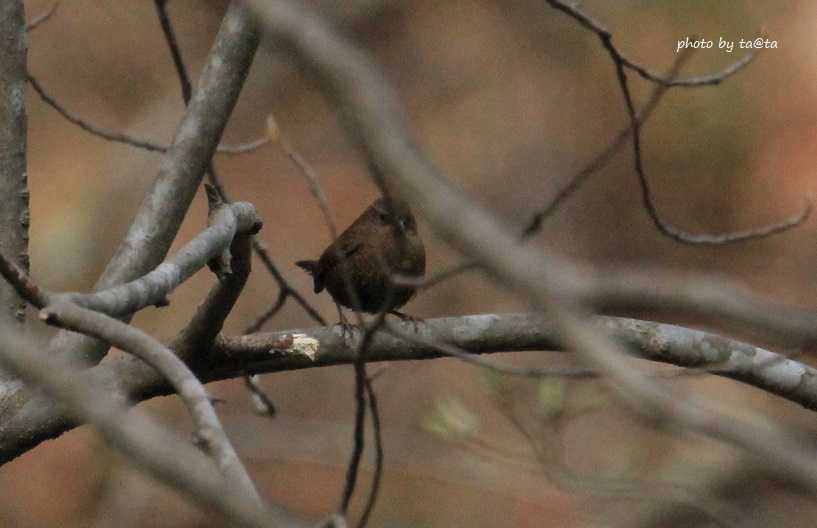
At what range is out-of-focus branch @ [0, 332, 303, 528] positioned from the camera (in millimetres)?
1279

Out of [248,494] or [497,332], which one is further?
[497,332]

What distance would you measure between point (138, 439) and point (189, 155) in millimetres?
2088

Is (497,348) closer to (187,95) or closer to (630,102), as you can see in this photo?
(630,102)

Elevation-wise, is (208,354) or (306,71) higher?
(306,71)

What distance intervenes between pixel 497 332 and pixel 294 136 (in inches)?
226

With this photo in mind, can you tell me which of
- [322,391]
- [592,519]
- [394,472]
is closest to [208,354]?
[592,519]

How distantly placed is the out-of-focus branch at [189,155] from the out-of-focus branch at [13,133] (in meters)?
0.24

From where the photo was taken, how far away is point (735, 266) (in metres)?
8.20

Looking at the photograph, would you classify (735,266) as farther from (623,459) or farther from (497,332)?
(497,332)

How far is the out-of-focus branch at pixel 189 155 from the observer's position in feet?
10.5

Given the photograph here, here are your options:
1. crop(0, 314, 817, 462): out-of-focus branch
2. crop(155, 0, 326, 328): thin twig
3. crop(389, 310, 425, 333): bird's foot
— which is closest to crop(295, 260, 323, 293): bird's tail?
crop(389, 310, 425, 333): bird's foot

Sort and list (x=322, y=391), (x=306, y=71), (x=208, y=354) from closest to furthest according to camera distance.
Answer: (x=306, y=71)
(x=208, y=354)
(x=322, y=391)

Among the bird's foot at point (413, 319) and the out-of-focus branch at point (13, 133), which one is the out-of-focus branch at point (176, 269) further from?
the out-of-focus branch at point (13, 133)

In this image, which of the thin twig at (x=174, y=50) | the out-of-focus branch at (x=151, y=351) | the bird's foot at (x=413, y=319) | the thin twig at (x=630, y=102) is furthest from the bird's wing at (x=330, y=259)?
the out-of-focus branch at (x=151, y=351)
